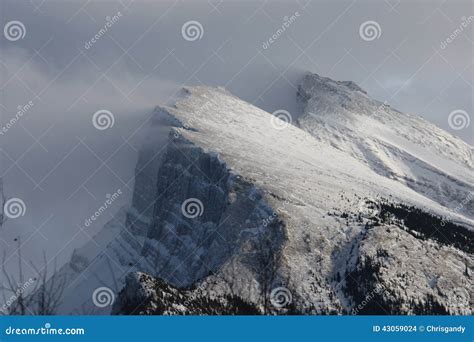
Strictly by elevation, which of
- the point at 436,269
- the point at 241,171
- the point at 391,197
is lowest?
the point at 241,171

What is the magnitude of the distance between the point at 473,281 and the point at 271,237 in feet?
137

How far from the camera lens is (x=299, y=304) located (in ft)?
356

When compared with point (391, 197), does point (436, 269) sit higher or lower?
lower

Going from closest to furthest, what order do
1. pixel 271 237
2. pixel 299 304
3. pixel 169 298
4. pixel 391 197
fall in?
pixel 169 298 → pixel 299 304 → pixel 271 237 → pixel 391 197

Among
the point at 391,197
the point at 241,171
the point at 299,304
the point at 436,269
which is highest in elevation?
the point at 391,197

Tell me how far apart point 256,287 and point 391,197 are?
81.9 m

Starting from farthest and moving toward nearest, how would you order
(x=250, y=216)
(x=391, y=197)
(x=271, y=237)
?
1. (x=391, y=197)
2. (x=250, y=216)
3. (x=271, y=237)

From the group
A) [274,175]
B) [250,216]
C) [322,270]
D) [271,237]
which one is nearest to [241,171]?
[274,175]

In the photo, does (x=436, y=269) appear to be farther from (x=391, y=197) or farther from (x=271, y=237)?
(x=391, y=197)

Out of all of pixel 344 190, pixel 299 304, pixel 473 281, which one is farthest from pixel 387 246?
pixel 344 190

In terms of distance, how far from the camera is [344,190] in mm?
169250

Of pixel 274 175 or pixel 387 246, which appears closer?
pixel 387 246

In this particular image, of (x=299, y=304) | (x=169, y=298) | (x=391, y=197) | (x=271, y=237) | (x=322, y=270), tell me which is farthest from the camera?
(x=391, y=197)

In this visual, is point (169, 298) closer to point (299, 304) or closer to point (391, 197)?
point (299, 304)
